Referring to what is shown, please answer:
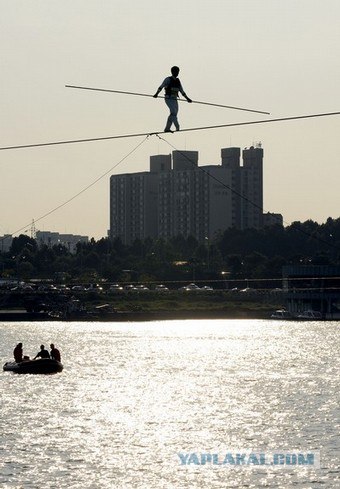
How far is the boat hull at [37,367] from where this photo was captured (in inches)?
Result: 5812

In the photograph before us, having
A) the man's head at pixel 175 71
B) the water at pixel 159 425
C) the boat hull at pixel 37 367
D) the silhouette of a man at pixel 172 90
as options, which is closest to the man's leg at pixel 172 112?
the silhouette of a man at pixel 172 90

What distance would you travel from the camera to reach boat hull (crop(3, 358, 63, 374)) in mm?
147625

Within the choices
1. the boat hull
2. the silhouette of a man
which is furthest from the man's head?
the boat hull

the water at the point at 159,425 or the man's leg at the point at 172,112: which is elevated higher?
the man's leg at the point at 172,112

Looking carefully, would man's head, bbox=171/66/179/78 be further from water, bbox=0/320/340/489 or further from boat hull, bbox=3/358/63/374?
boat hull, bbox=3/358/63/374

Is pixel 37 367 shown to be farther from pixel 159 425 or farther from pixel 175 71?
pixel 175 71

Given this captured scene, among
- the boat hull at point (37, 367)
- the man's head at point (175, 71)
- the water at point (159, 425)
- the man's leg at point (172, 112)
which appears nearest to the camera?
the man's head at point (175, 71)

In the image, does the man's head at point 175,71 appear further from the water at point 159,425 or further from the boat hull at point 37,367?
the boat hull at point 37,367

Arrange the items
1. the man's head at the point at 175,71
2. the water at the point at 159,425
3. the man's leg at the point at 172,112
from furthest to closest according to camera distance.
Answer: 1. the water at the point at 159,425
2. the man's leg at the point at 172,112
3. the man's head at the point at 175,71

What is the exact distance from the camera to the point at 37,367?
148 m

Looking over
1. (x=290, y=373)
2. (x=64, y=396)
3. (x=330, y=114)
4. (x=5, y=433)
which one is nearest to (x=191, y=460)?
(x=5, y=433)

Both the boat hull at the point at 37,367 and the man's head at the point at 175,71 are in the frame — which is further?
the boat hull at the point at 37,367

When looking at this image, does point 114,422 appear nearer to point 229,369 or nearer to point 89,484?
point 89,484

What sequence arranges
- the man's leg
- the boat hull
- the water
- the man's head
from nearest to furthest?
the man's head
the man's leg
the water
the boat hull
